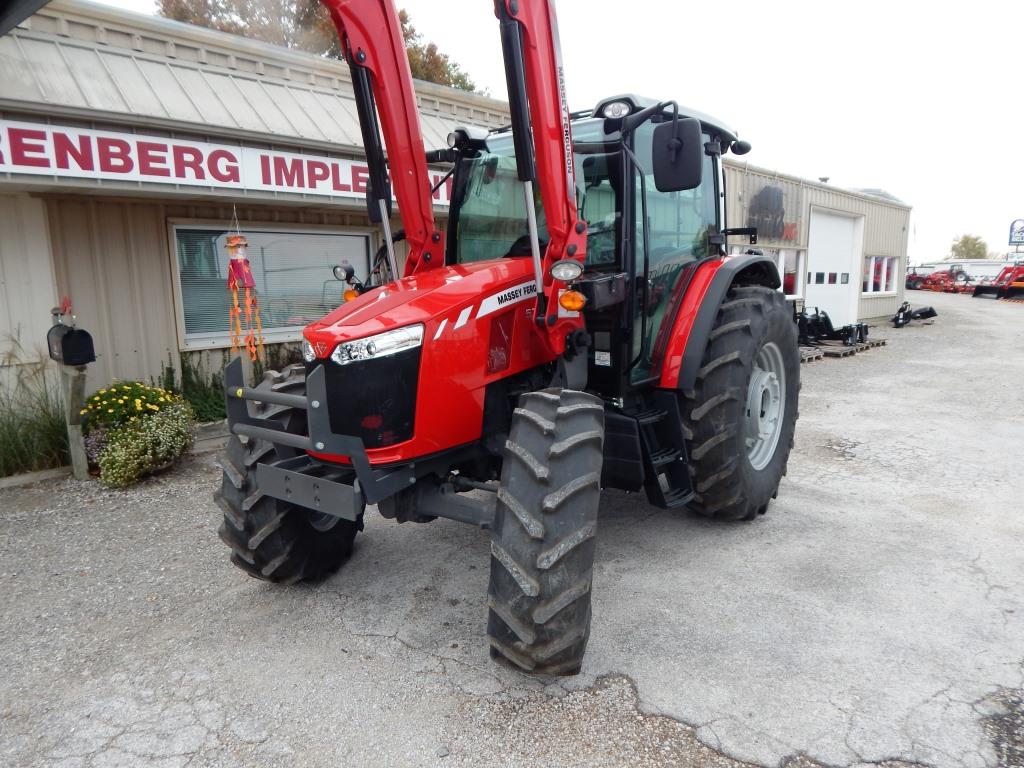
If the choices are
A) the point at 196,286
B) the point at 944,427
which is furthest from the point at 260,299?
the point at 944,427

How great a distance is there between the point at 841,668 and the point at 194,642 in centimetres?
284

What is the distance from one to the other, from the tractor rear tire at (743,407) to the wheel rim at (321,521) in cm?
196

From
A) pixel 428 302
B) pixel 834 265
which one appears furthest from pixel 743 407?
Result: pixel 834 265

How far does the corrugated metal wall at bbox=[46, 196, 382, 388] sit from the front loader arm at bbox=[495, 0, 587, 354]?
496cm

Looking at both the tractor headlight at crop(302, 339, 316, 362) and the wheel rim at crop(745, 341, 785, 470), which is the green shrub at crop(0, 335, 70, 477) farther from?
the wheel rim at crop(745, 341, 785, 470)

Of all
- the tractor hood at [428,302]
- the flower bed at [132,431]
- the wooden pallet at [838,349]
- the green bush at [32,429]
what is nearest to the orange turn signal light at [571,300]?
the tractor hood at [428,302]

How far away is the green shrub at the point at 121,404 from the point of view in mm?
5680

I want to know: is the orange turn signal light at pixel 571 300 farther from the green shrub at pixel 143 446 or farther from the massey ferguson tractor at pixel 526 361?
the green shrub at pixel 143 446

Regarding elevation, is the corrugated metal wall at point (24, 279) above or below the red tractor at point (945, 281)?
above

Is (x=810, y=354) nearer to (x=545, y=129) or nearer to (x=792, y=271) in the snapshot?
(x=792, y=271)

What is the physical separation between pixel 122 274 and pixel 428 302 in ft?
16.2

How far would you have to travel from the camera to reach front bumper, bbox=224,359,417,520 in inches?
107

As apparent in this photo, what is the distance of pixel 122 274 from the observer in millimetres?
6426

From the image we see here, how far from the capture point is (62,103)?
5.13m
